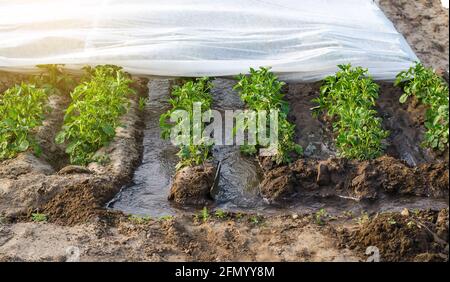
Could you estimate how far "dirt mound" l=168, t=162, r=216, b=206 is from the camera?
234 inches

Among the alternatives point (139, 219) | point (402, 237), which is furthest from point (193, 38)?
point (402, 237)

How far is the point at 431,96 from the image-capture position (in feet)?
22.4

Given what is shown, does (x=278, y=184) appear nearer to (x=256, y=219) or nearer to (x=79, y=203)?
(x=256, y=219)

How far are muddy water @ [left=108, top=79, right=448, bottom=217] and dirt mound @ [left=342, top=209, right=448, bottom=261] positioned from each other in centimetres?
53

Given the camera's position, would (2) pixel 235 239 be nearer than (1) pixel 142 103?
Yes

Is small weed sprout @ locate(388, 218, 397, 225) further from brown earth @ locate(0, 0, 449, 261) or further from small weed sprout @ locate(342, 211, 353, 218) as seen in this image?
small weed sprout @ locate(342, 211, 353, 218)

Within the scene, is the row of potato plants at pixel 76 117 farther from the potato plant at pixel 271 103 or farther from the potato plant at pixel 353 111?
the potato plant at pixel 353 111

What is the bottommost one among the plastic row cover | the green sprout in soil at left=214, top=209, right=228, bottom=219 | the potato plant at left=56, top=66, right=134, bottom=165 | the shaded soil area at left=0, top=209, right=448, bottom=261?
the shaded soil area at left=0, top=209, right=448, bottom=261

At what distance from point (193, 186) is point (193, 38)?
1.90 m

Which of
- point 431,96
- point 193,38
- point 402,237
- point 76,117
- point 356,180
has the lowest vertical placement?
point 402,237

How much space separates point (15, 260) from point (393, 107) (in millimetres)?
3663

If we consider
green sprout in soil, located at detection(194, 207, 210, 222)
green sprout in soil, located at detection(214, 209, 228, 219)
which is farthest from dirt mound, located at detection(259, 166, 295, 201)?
green sprout in soil, located at detection(194, 207, 210, 222)

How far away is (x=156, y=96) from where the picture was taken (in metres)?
7.54

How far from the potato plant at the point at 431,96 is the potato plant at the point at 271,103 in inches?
42.7
